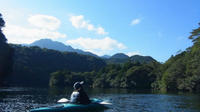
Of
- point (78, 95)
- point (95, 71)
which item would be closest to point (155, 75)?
point (95, 71)

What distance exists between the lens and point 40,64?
503 feet

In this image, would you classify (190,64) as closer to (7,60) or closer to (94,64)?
(7,60)

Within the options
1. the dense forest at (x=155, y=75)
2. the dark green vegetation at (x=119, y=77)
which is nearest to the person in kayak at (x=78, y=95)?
the dense forest at (x=155, y=75)

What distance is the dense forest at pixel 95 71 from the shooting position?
217 ft

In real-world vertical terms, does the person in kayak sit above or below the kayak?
above

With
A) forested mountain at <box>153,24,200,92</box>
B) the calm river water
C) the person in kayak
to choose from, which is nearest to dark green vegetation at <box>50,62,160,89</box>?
forested mountain at <box>153,24,200,92</box>

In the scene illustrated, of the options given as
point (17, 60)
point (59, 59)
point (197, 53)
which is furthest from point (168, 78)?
point (59, 59)

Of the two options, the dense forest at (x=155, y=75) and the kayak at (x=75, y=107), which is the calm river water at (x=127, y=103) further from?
the dense forest at (x=155, y=75)

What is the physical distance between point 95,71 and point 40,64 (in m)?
36.9

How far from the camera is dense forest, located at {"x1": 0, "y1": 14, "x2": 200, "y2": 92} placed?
66219mm

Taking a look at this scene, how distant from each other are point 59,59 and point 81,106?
152493 millimetres

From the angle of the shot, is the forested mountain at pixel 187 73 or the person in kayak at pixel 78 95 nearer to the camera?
the person in kayak at pixel 78 95

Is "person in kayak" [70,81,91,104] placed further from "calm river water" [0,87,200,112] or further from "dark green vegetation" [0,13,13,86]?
"dark green vegetation" [0,13,13,86]

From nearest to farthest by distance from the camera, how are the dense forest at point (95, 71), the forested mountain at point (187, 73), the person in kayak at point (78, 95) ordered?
1. the person in kayak at point (78, 95)
2. the forested mountain at point (187, 73)
3. the dense forest at point (95, 71)
